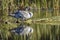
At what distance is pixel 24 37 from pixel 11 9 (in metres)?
0.45

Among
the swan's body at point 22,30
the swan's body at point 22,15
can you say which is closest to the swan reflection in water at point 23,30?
the swan's body at point 22,30

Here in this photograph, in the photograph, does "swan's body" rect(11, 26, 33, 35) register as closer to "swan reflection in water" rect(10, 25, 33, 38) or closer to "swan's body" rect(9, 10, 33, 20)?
"swan reflection in water" rect(10, 25, 33, 38)

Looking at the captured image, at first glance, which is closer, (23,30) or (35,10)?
(23,30)

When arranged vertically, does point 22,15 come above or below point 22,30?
above

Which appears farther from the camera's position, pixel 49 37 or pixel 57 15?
pixel 57 15

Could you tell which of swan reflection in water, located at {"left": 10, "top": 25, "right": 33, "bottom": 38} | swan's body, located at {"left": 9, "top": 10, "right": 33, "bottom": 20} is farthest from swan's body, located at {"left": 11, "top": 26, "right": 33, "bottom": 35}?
swan's body, located at {"left": 9, "top": 10, "right": 33, "bottom": 20}

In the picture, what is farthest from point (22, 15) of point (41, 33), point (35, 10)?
point (41, 33)

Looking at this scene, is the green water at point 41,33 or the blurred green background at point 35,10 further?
the blurred green background at point 35,10

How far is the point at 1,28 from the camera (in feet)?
6.52

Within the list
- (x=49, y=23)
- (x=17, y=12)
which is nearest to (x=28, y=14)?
(x=17, y=12)

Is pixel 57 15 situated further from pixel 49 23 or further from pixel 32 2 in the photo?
pixel 32 2

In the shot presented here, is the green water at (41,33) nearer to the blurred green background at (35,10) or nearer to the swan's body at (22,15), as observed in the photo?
the blurred green background at (35,10)

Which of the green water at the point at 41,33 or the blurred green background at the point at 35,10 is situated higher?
the blurred green background at the point at 35,10

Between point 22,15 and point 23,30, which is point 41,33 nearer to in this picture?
point 23,30
